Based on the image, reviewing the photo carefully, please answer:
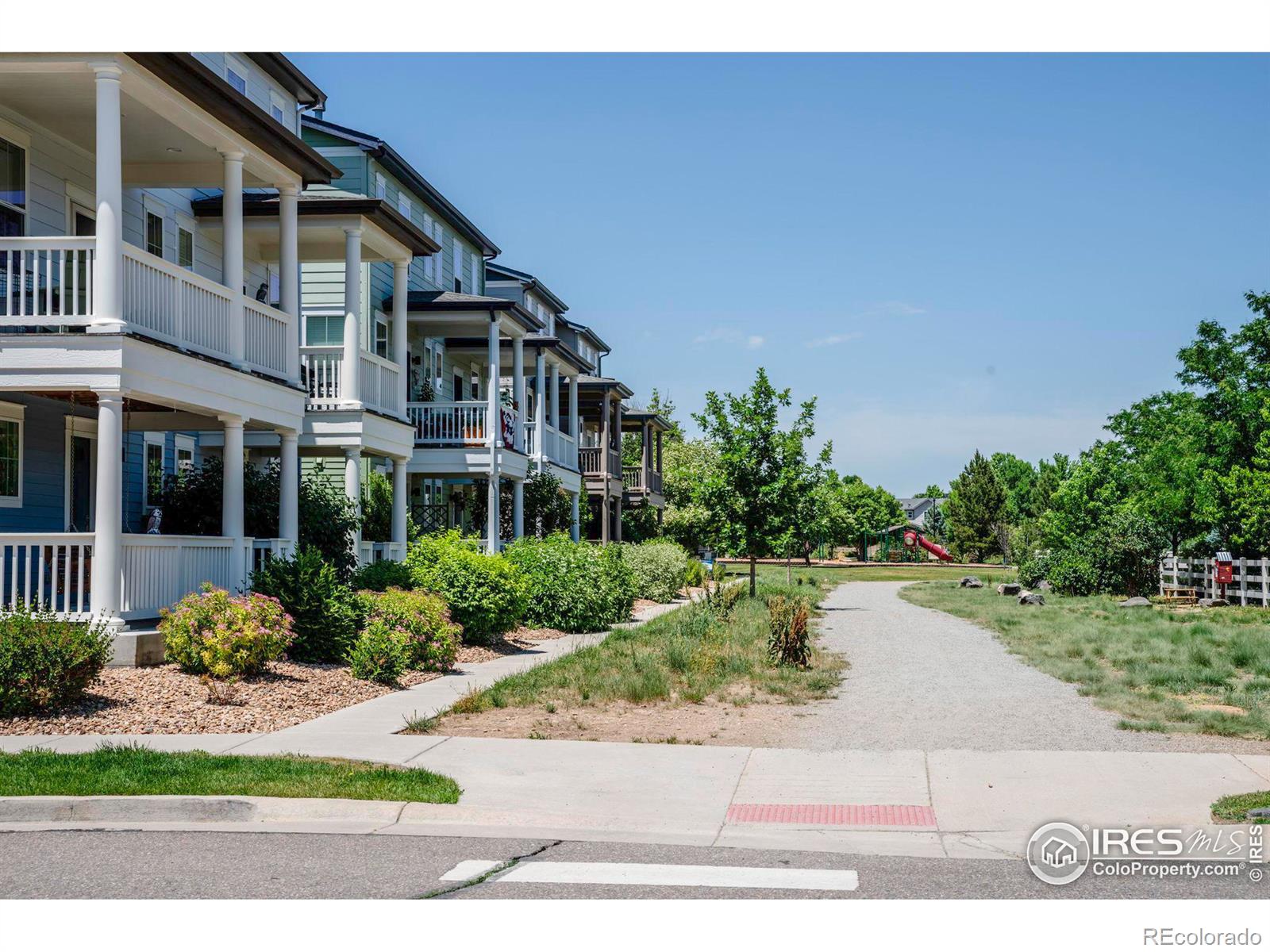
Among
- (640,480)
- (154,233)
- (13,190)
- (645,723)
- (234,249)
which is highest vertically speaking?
(154,233)

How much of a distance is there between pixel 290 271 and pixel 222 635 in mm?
6878

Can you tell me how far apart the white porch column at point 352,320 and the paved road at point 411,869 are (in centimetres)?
1324

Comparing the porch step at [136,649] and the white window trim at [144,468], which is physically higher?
the white window trim at [144,468]

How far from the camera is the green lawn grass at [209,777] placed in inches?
328

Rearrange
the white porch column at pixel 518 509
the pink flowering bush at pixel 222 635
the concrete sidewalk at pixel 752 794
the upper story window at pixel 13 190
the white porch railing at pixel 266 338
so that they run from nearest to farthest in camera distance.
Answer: the concrete sidewalk at pixel 752 794 < the pink flowering bush at pixel 222 635 < the upper story window at pixel 13 190 < the white porch railing at pixel 266 338 < the white porch column at pixel 518 509

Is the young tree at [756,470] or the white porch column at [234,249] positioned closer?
the white porch column at [234,249]

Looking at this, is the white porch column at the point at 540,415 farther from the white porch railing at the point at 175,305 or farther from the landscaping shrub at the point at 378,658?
the landscaping shrub at the point at 378,658

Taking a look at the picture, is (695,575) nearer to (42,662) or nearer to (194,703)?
(194,703)

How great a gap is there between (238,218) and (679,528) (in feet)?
167

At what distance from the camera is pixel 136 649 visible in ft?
44.0

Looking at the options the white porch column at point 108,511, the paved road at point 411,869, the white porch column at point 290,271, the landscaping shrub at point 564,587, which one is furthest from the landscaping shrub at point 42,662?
the landscaping shrub at point 564,587

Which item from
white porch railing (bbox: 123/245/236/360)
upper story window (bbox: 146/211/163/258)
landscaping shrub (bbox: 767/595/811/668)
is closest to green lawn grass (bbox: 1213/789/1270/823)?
landscaping shrub (bbox: 767/595/811/668)

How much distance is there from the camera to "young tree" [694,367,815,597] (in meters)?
Result: 32.6

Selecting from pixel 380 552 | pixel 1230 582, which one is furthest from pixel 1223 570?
pixel 380 552
